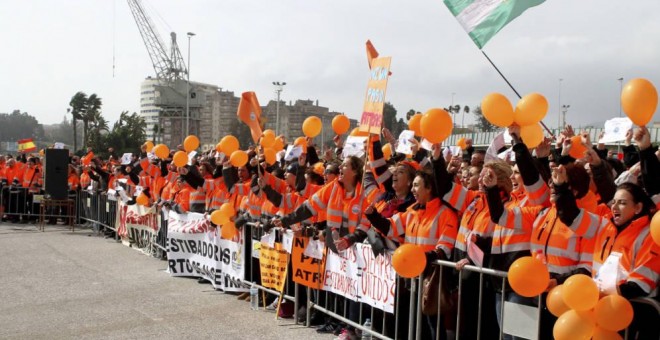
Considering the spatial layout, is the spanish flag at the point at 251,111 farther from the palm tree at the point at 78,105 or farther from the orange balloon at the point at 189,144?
the palm tree at the point at 78,105

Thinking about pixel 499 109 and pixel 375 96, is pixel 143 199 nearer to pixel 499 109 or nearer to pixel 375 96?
pixel 375 96

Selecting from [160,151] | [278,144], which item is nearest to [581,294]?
[278,144]

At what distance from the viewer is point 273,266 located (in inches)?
338

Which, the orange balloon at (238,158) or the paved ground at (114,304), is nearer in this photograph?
the paved ground at (114,304)

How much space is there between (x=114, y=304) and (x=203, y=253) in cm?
186

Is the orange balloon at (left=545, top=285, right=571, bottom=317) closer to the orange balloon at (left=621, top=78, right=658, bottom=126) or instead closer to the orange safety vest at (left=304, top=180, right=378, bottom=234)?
the orange balloon at (left=621, top=78, right=658, bottom=126)

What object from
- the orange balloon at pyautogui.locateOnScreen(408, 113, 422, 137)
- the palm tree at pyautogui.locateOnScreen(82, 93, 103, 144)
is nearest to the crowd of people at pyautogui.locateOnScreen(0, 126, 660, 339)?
the orange balloon at pyautogui.locateOnScreen(408, 113, 422, 137)

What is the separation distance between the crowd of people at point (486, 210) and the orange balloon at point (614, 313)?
0.64 ft

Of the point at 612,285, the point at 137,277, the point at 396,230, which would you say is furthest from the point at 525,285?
the point at 137,277

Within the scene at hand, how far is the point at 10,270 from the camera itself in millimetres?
11609

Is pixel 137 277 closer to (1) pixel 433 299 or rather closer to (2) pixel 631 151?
(1) pixel 433 299

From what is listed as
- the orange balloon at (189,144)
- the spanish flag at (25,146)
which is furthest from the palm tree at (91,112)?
the orange balloon at (189,144)

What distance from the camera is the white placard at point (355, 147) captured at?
7.98m

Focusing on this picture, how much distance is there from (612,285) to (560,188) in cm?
72
